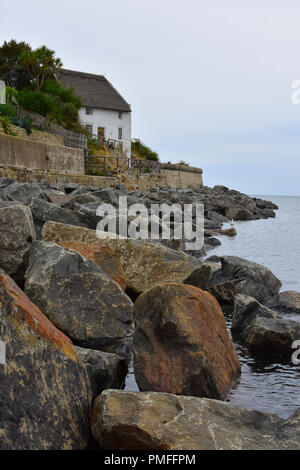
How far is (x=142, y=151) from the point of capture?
54.4m

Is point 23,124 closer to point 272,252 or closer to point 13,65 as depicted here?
point 13,65

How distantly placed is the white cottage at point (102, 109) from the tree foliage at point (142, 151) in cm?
220

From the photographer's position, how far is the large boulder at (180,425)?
3.03 meters

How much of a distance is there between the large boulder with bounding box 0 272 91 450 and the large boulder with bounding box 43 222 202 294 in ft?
12.0

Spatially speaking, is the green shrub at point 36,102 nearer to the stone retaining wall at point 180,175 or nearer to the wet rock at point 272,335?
the stone retaining wall at point 180,175

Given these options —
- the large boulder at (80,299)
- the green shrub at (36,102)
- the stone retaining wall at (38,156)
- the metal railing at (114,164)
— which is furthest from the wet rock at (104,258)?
the green shrub at (36,102)

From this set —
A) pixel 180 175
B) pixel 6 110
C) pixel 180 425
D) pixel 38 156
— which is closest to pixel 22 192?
pixel 180 425

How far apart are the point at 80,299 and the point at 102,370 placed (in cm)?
142

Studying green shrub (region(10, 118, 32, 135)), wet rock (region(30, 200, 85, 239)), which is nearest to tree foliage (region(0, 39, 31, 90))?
green shrub (region(10, 118, 32, 135))

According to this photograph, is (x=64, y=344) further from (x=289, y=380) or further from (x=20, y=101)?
(x=20, y=101)

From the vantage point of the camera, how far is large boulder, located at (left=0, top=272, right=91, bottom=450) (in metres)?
2.92

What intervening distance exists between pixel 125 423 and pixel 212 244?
13371 millimetres

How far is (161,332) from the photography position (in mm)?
4324
